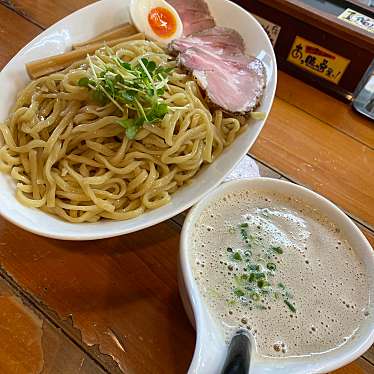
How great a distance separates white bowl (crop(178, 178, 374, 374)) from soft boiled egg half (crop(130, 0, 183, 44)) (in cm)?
61

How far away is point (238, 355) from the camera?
711 millimetres

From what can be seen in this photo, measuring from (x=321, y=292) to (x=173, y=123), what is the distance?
0.49 metres

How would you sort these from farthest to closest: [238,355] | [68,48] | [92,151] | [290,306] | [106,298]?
[68,48], [92,151], [106,298], [290,306], [238,355]

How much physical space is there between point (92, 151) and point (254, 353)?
1.92 feet

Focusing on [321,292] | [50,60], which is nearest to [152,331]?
[321,292]

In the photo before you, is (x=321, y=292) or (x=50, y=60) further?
(x=50, y=60)

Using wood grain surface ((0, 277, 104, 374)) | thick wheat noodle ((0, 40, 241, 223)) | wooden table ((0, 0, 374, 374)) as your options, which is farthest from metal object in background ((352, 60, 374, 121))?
wood grain surface ((0, 277, 104, 374))

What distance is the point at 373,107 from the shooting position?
150 centimetres

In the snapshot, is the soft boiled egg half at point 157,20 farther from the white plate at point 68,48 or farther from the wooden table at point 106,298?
the wooden table at point 106,298

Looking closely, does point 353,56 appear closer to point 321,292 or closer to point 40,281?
point 321,292

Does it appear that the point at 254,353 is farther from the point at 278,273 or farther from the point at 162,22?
the point at 162,22

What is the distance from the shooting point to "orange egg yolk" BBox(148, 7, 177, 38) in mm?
1365

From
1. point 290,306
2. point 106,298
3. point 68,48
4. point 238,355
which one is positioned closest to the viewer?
point 238,355

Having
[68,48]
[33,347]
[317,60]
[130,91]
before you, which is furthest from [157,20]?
[33,347]
